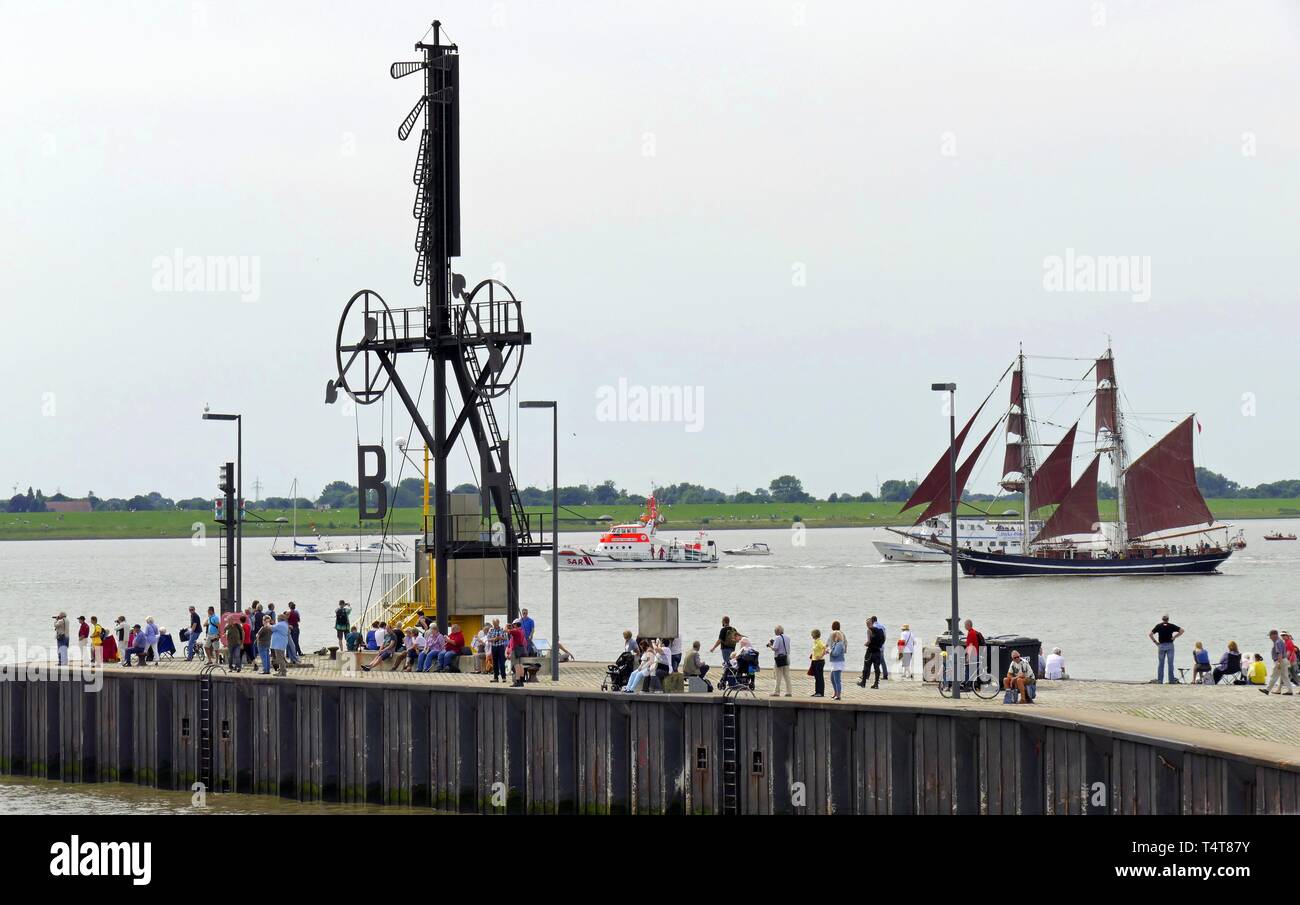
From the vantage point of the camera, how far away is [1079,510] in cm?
13100

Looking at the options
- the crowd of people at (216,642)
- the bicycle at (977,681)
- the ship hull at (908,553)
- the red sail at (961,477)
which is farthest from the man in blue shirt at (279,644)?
the ship hull at (908,553)

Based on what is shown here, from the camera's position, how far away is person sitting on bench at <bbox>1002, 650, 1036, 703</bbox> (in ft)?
92.9

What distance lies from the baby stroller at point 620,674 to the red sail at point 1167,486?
9832cm

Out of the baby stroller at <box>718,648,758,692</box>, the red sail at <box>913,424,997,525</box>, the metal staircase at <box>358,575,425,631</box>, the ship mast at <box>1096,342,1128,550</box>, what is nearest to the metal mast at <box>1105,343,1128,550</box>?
the ship mast at <box>1096,342,1128,550</box>

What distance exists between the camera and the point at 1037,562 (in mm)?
142000

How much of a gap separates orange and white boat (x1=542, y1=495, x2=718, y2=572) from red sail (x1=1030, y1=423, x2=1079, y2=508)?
114ft

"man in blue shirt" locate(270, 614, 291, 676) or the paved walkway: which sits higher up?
"man in blue shirt" locate(270, 614, 291, 676)

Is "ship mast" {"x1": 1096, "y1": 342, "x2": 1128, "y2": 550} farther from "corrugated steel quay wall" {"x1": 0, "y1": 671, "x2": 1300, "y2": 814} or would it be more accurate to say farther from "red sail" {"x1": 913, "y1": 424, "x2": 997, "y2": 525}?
"corrugated steel quay wall" {"x1": 0, "y1": 671, "x2": 1300, "y2": 814}

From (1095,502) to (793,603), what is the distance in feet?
123

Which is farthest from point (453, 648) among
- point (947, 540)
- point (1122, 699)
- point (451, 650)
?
point (947, 540)
